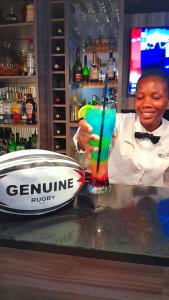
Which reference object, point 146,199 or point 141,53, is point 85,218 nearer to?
point 146,199

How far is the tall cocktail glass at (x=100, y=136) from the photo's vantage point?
2.53ft

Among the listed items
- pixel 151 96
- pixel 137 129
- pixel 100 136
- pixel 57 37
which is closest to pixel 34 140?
pixel 57 37

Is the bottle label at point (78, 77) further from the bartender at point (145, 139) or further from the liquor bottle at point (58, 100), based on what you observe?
the bartender at point (145, 139)

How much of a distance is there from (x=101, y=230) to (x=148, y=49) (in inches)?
87.8

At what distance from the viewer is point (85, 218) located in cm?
69

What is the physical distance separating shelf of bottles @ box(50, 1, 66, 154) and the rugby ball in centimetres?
195

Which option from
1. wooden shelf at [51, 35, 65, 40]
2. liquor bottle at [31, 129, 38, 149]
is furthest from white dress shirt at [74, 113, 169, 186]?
liquor bottle at [31, 129, 38, 149]

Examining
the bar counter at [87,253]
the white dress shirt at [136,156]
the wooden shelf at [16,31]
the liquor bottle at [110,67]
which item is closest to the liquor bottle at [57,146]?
the liquor bottle at [110,67]

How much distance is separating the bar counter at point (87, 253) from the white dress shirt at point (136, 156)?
0.63 m

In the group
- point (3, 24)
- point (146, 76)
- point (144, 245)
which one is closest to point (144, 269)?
point (144, 245)

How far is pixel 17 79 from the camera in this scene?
2793mm

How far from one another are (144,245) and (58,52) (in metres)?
2.26

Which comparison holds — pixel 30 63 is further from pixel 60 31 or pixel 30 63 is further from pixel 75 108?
pixel 75 108

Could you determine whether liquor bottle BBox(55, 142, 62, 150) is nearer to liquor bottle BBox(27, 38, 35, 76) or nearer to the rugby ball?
liquor bottle BBox(27, 38, 35, 76)
